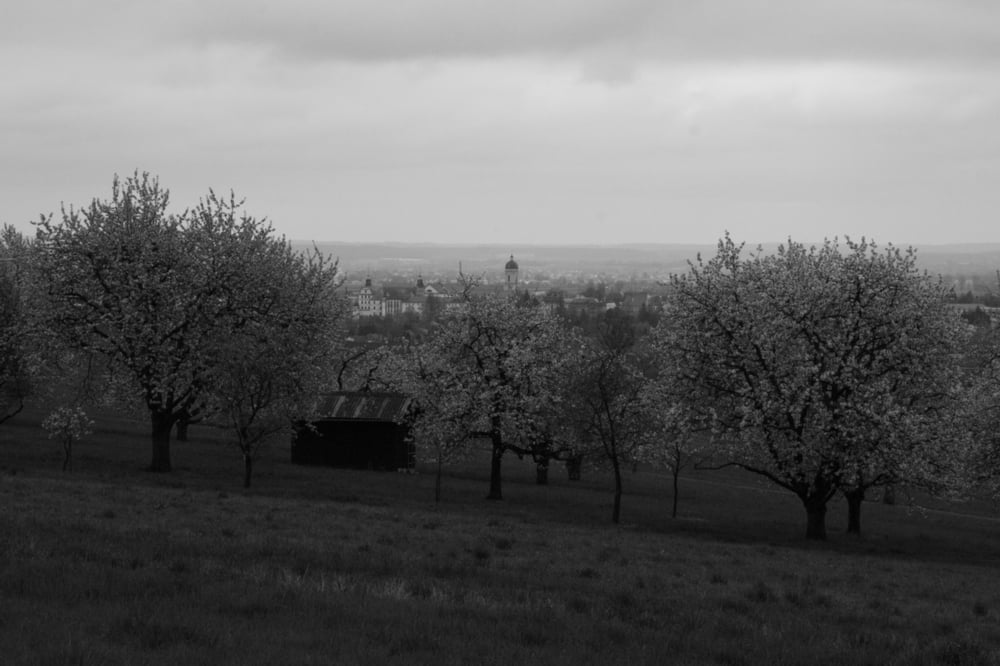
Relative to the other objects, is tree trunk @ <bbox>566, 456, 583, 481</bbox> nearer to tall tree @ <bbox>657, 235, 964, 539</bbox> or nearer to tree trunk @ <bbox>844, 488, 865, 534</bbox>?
tree trunk @ <bbox>844, 488, 865, 534</bbox>

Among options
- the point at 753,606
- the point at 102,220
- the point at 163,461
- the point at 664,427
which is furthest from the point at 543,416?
the point at 753,606

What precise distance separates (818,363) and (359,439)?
32.7 meters

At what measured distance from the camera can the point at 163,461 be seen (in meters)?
46.6

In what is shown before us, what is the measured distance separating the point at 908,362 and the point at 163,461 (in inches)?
1275

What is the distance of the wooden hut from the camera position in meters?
62.8

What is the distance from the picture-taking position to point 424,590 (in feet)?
50.6

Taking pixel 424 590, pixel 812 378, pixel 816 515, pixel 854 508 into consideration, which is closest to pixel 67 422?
pixel 812 378

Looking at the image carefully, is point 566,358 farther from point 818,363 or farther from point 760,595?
point 760,595

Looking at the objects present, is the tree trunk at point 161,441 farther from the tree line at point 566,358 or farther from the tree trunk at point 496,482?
the tree trunk at point 496,482

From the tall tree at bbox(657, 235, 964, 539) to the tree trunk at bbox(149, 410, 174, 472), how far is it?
22.8m

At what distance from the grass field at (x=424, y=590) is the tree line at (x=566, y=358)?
462 centimetres

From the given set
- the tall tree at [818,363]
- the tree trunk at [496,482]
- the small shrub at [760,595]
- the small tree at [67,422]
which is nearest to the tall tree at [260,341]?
the small tree at [67,422]

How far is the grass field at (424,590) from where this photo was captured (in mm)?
11719

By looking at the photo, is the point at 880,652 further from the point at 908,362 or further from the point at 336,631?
the point at 908,362
